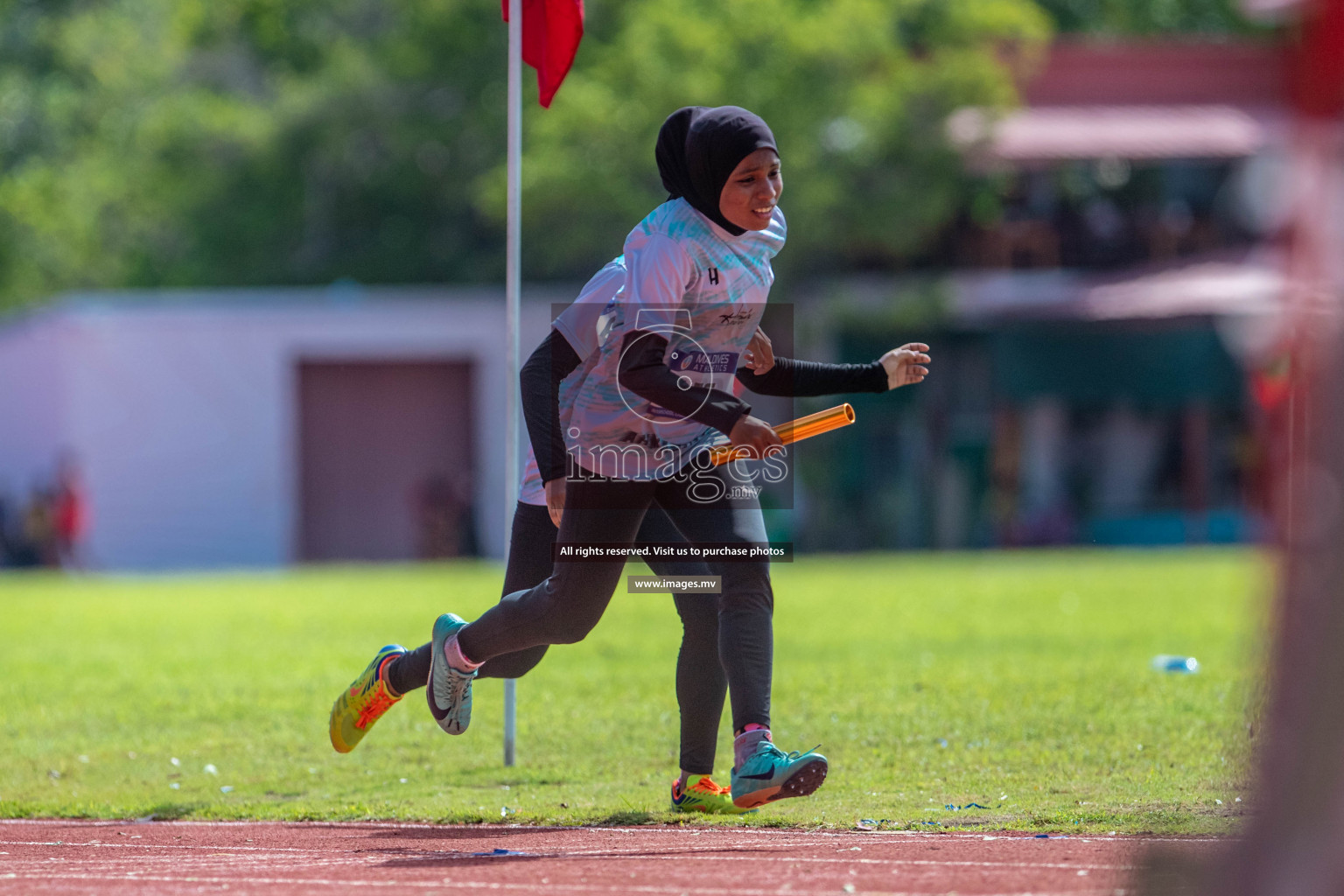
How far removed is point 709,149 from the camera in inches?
204

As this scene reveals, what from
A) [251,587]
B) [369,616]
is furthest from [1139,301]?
[369,616]

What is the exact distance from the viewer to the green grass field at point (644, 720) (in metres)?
6.12

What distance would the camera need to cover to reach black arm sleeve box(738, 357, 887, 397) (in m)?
5.57

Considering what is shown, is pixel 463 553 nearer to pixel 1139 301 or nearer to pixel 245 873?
pixel 1139 301

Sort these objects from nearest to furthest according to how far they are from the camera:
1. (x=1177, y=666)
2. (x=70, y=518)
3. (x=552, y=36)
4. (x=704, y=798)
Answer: (x=704, y=798) < (x=552, y=36) < (x=1177, y=666) < (x=70, y=518)

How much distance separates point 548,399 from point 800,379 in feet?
2.69

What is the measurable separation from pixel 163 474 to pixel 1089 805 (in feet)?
89.9

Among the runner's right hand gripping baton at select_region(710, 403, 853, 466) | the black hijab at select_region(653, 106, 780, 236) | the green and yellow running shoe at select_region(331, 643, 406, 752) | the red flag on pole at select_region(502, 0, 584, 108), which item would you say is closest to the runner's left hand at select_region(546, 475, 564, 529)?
the runner's right hand gripping baton at select_region(710, 403, 853, 466)

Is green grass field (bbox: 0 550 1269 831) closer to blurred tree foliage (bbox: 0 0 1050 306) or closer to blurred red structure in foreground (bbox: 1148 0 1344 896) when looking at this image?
blurred red structure in foreground (bbox: 1148 0 1344 896)

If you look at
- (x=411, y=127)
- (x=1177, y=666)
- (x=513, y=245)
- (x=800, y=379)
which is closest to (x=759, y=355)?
(x=800, y=379)

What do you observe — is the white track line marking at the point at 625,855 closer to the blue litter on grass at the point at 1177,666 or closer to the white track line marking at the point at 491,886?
the white track line marking at the point at 491,886

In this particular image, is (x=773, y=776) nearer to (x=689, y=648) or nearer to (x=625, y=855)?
(x=625, y=855)

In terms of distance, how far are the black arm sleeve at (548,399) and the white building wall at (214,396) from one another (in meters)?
24.8

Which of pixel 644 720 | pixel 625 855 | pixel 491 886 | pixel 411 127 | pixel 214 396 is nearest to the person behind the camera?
pixel 491 886
